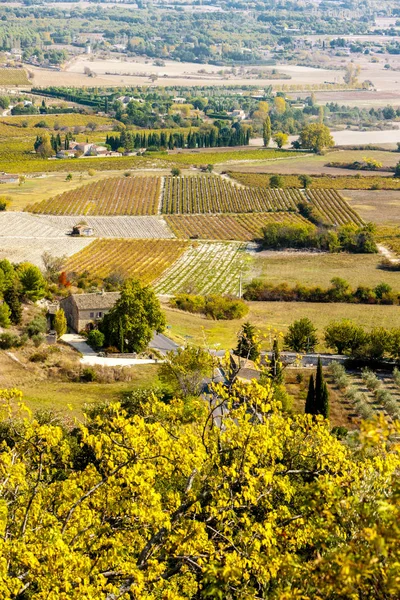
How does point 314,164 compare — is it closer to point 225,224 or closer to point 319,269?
point 225,224

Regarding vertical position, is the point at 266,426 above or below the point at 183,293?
above

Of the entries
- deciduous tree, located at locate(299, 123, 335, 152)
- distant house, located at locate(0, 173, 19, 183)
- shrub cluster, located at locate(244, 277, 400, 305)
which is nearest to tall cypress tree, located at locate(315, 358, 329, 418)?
shrub cluster, located at locate(244, 277, 400, 305)

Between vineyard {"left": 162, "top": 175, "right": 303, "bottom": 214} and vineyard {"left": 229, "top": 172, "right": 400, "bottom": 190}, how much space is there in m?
2.85

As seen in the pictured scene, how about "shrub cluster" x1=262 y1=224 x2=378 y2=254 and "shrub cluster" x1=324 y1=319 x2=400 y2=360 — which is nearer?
"shrub cluster" x1=324 y1=319 x2=400 y2=360

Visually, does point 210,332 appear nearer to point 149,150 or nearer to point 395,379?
point 395,379

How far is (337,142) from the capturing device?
144000 mm

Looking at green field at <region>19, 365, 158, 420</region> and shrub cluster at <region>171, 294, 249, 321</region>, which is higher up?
green field at <region>19, 365, 158, 420</region>

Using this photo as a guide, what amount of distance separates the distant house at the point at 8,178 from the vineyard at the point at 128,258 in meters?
29.7

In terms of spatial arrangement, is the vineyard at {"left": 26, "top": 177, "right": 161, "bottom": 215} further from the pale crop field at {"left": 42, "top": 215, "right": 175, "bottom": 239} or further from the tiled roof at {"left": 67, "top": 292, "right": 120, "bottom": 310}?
the tiled roof at {"left": 67, "top": 292, "right": 120, "bottom": 310}

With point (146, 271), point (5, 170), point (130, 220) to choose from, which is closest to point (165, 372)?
point (146, 271)

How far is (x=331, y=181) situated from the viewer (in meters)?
110

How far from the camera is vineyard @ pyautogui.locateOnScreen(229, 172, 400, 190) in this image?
106 m

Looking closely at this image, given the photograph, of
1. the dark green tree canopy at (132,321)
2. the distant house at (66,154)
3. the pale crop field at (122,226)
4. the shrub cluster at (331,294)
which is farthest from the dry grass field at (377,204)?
the dark green tree canopy at (132,321)

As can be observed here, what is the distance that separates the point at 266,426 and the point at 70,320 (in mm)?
34359
